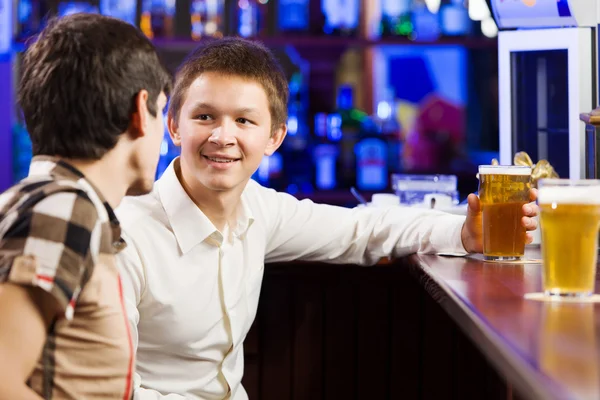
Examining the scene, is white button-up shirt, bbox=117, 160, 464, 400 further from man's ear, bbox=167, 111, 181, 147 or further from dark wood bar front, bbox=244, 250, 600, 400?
dark wood bar front, bbox=244, 250, 600, 400

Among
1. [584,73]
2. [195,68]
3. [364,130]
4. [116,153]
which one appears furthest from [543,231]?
[364,130]

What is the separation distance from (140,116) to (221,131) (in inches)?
23.4

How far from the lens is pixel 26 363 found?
109 cm

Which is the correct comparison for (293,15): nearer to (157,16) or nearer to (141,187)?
(157,16)

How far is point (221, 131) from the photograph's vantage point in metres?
1.88

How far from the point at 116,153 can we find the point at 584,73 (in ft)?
5.31

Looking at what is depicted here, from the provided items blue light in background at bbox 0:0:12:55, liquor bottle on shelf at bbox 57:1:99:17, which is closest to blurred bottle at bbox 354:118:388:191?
liquor bottle on shelf at bbox 57:1:99:17

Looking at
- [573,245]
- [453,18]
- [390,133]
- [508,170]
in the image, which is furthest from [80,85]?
[453,18]

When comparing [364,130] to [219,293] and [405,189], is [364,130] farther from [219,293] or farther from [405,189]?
[219,293]

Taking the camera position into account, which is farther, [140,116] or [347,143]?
[347,143]

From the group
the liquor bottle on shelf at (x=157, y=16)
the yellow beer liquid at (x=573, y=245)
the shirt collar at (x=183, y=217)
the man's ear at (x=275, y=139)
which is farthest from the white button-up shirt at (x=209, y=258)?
the liquor bottle on shelf at (x=157, y=16)

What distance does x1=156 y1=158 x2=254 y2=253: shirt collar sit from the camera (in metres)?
1.85

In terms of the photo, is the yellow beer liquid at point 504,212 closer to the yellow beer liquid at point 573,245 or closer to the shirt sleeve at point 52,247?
the yellow beer liquid at point 573,245

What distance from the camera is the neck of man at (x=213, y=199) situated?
1926mm
